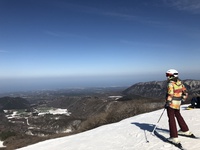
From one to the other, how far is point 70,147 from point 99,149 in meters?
2.87

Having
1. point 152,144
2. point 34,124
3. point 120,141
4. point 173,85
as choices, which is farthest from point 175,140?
point 34,124

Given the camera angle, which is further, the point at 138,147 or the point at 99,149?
the point at 99,149

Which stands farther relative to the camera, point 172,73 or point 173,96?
point 173,96

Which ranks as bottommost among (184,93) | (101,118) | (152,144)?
(101,118)

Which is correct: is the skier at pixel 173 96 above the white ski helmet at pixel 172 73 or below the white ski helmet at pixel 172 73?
below

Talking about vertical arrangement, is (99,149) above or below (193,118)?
below

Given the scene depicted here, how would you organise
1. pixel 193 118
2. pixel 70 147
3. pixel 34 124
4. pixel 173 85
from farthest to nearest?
pixel 34 124
pixel 193 118
pixel 70 147
pixel 173 85

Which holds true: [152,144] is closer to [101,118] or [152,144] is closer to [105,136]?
[105,136]

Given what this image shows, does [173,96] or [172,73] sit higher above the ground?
[172,73]

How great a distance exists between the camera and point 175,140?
1161 centimetres

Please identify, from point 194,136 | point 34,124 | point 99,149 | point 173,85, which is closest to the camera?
point 173,85

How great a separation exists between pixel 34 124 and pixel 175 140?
552ft

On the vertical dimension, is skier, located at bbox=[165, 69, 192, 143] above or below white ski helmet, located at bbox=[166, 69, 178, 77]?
below

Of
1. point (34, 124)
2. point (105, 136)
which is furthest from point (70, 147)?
point (34, 124)
